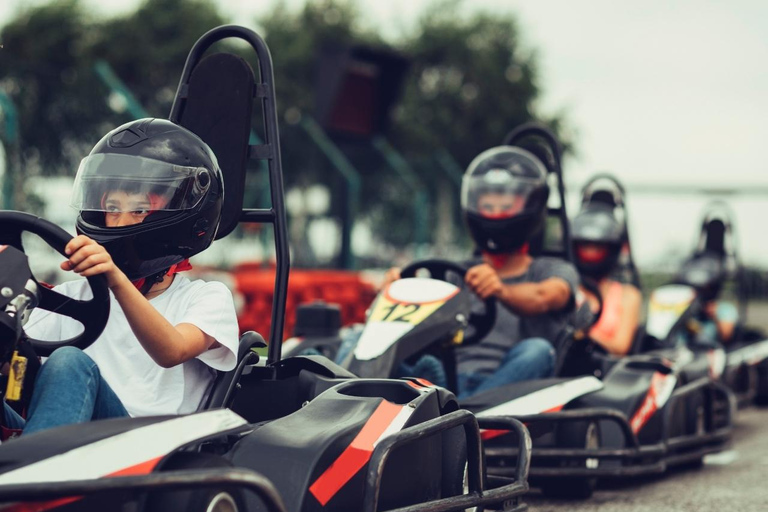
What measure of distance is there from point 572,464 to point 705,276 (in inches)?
213

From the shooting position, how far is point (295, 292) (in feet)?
32.4

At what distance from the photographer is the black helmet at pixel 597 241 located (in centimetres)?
703

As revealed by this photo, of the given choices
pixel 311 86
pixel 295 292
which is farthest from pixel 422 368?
pixel 311 86

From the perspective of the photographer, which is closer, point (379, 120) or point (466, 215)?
point (466, 215)

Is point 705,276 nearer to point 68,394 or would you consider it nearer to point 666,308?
point 666,308

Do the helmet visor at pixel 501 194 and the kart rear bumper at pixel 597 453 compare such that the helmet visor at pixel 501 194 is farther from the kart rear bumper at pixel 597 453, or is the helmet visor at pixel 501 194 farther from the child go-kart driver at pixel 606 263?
the child go-kart driver at pixel 606 263

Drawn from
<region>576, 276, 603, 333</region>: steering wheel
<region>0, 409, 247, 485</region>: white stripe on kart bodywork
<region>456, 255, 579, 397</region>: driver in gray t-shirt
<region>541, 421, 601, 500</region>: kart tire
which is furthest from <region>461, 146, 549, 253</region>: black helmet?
<region>0, 409, 247, 485</region>: white stripe on kart bodywork

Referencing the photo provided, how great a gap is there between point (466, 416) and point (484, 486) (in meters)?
0.27

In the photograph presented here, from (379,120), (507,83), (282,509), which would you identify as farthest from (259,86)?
(507,83)

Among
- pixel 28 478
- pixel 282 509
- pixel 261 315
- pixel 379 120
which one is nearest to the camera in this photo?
pixel 28 478

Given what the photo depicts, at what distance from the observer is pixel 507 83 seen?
36312 millimetres

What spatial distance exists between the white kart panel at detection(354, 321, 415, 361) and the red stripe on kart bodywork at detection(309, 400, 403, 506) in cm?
123

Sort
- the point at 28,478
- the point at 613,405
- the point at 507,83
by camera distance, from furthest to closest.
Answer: the point at 507,83
the point at 613,405
the point at 28,478

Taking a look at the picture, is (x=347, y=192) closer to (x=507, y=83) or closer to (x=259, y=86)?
(x=259, y=86)
